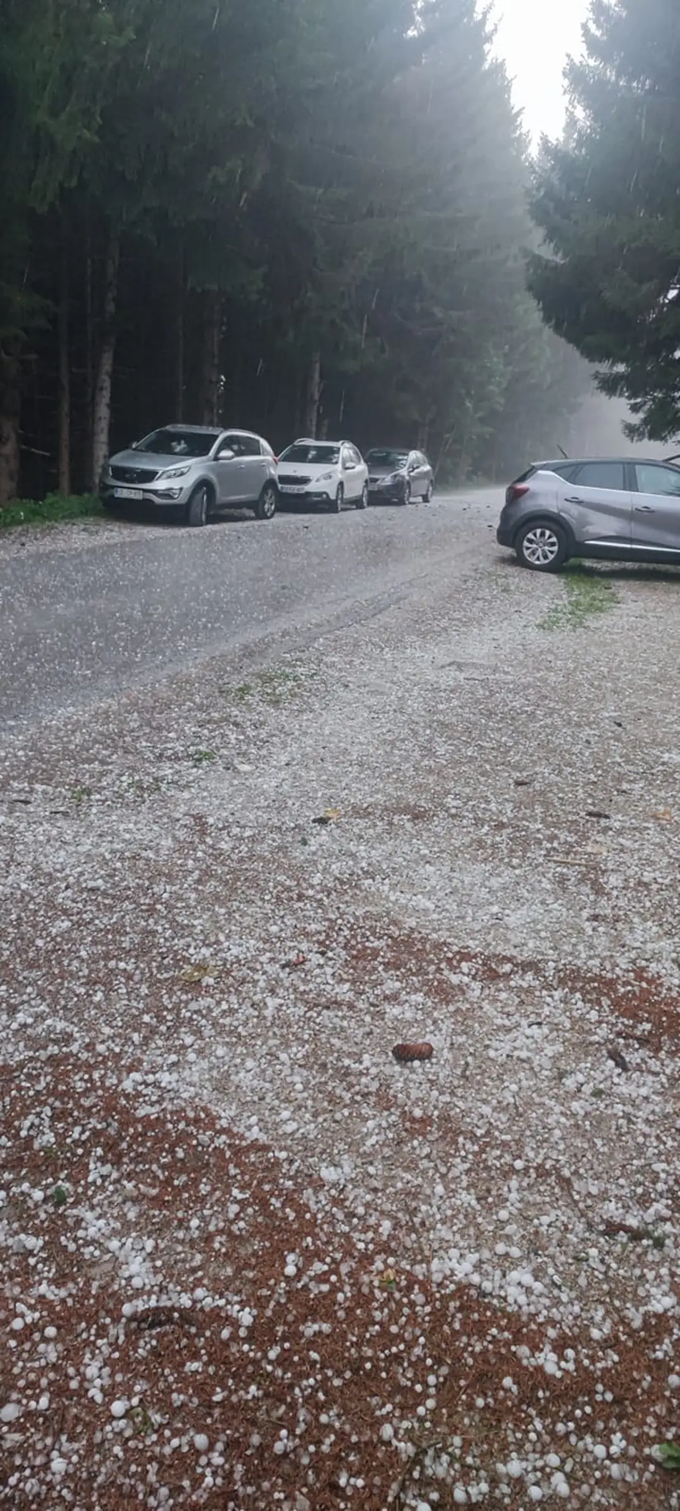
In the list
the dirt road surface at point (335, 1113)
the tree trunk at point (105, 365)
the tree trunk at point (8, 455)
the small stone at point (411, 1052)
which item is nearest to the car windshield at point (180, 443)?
the tree trunk at point (105, 365)

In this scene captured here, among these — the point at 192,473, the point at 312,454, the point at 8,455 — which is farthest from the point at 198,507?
the point at 312,454

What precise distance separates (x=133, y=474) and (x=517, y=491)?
6.62 metres

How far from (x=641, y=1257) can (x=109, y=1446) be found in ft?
4.25

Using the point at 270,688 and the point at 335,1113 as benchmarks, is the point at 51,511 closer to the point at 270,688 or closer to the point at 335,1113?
the point at 270,688

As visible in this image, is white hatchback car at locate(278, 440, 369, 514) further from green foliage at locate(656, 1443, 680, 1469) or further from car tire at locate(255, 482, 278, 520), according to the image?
green foliage at locate(656, 1443, 680, 1469)

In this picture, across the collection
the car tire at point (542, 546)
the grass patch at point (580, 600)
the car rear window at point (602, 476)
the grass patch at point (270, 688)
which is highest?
the car rear window at point (602, 476)

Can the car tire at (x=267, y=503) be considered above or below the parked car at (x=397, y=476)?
below

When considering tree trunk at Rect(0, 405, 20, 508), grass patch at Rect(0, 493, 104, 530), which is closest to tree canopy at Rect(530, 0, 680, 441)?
grass patch at Rect(0, 493, 104, 530)

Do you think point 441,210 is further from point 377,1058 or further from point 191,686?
point 377,1058

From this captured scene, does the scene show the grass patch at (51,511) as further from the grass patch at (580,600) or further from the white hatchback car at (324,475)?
the grass patch at (580,600)

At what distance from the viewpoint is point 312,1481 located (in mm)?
1963

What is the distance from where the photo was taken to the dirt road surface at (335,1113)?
80.9 inches

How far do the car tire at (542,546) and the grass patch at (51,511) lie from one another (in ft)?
24.4

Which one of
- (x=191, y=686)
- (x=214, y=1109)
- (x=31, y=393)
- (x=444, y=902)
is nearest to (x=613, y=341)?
(x=31, y=393)
